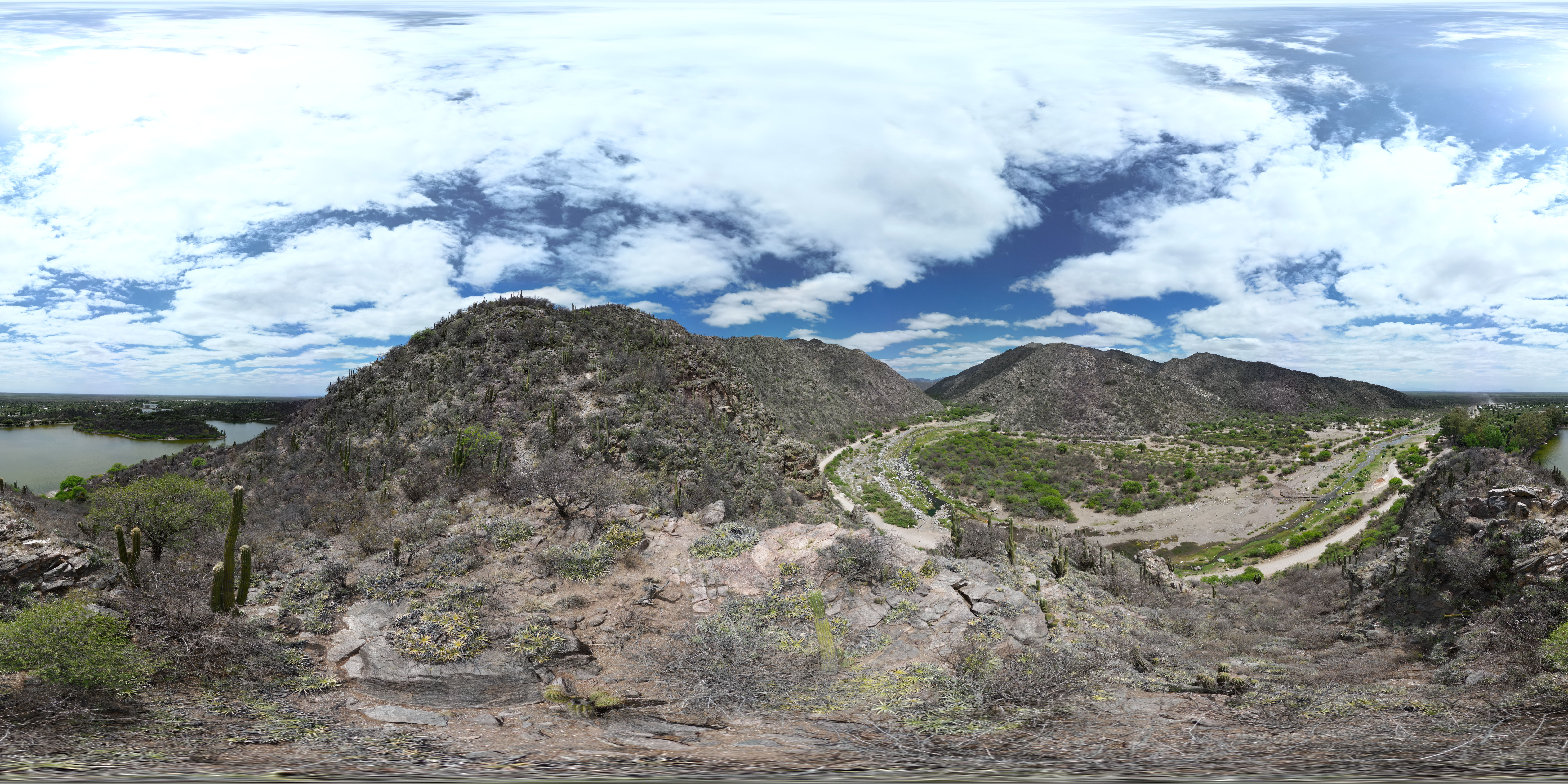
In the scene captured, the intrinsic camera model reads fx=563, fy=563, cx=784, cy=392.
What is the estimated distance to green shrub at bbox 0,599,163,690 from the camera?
4996 millimetres

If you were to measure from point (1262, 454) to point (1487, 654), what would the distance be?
50.1 meters

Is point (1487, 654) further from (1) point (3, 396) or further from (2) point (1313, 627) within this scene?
(1) point (3, 396)

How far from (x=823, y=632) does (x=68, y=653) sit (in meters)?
7.86

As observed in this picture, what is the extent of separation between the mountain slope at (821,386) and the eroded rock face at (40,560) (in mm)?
36192

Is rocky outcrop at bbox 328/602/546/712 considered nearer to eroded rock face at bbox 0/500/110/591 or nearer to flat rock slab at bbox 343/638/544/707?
flat rock slab at bbox 343/638/544/707

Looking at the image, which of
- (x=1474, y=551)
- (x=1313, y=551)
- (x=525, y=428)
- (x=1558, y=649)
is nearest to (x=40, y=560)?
(x=525, y=428)

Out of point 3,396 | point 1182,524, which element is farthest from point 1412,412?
point 3,396

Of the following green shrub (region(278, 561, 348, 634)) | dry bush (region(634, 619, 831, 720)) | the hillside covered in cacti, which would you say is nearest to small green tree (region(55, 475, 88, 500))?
the hillside covered in cacti

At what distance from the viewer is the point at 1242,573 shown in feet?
70.4

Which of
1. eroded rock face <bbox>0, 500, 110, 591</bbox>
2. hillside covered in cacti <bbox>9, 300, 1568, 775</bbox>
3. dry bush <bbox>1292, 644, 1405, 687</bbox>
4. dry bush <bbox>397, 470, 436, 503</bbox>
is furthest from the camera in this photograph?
dry bush <bbox>397, 470, 436, 503</bbox>

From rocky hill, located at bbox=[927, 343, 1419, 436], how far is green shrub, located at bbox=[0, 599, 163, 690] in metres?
70.1

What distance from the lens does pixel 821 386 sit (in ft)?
228

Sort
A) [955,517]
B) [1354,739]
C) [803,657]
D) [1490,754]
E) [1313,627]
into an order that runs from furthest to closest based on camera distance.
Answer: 1. [955,517]
2. [1313,627]
3. [803,657]
4. [1354,739]
5. [1490,754]

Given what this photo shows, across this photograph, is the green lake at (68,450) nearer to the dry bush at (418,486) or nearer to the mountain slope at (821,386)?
the dry bush at (418,486)
